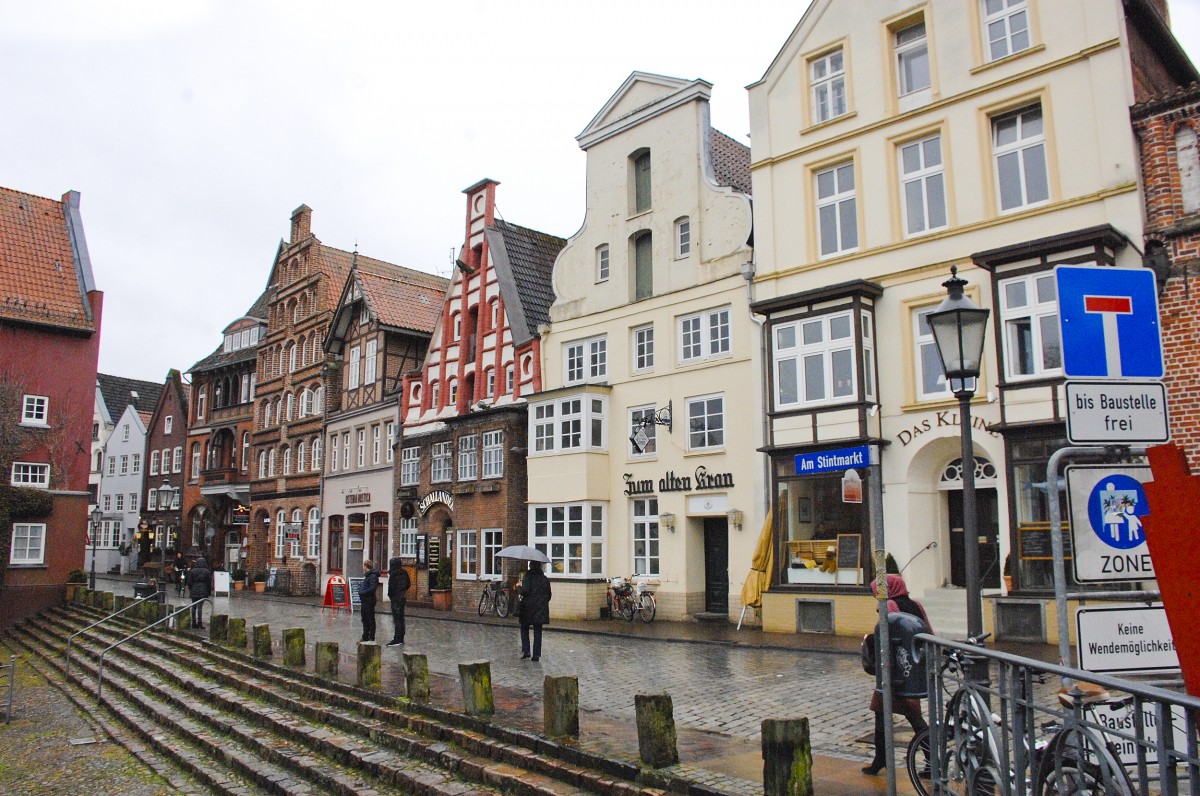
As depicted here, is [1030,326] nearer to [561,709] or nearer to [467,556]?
[561,709]

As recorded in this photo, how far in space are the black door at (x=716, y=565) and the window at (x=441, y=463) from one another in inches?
410

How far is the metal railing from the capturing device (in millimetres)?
3807

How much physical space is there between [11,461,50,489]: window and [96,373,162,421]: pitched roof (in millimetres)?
32798

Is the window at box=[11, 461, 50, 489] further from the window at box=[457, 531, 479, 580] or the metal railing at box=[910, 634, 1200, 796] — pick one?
the metal railing at box=[910, 634, 1200, 796]

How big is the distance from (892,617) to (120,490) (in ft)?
203

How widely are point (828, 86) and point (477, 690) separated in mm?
16735

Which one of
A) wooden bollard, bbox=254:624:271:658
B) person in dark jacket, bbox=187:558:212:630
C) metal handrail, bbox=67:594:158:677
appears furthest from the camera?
person in dark jacket, bbox=187:558:212:630

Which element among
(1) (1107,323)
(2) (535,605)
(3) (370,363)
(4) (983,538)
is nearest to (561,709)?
(1) (1107,323)

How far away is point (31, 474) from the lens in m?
33.8

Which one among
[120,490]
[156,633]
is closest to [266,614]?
[156,633]

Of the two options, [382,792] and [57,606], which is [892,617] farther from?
[57,606]

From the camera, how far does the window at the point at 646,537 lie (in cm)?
2478

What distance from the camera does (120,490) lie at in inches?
2370

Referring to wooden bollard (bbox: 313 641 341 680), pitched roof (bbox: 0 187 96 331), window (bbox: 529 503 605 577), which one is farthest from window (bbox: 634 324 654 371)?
pitched roof (bbox: 0 187 96 331)
